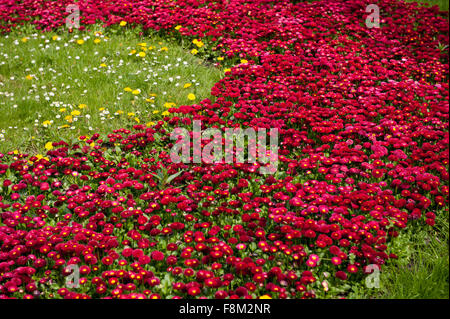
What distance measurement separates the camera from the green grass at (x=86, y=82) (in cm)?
554

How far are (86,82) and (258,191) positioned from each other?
A: 3.70m

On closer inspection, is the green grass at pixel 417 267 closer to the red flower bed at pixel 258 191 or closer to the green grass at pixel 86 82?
the red flower bed at pixel 258 191

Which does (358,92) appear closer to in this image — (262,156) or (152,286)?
(262,156)

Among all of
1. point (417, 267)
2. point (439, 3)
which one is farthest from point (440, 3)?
point (417, 267)

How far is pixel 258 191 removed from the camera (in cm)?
418

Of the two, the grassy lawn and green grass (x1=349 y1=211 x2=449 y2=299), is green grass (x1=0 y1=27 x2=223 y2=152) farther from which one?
the grassy lawn

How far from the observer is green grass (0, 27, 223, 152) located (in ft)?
18.2

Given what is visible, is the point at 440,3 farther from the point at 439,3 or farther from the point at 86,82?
the point at 86,82

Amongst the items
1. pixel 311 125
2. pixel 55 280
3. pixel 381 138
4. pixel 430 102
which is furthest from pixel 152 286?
pixel 430 102

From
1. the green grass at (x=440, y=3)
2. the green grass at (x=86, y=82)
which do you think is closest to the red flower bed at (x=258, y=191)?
the green grass at (x=86, y=82)

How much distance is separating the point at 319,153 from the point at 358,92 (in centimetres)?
163

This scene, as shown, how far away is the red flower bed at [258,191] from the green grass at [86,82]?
17.2 inches

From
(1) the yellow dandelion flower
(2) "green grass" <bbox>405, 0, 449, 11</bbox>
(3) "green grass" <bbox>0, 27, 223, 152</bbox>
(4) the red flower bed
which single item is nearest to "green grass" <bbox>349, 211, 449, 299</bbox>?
(4) the red flower bed

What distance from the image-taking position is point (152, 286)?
319cm
